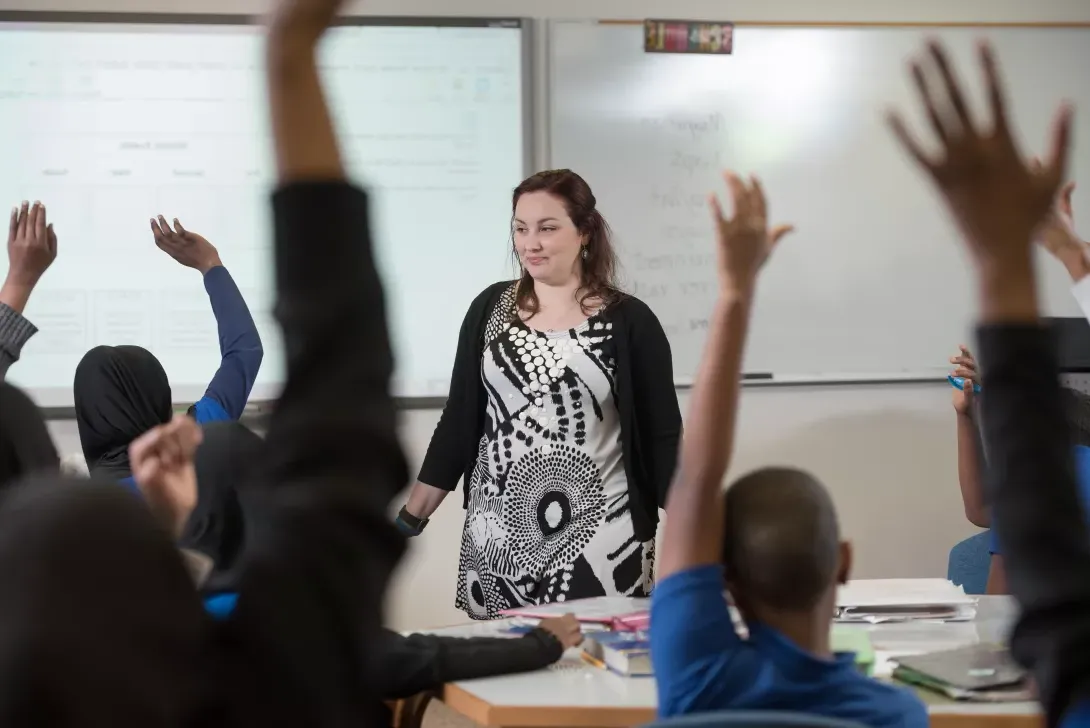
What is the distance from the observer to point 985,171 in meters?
0.67

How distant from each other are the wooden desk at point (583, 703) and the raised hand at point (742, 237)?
2.73 ft

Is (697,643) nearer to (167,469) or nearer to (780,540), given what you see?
(780,540)

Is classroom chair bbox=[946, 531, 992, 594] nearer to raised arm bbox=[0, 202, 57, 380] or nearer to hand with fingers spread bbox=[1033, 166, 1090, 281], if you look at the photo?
hand with fingers spread bbox=[1033, 166, 1090, 281]

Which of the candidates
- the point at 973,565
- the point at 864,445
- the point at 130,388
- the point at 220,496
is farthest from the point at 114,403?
the point at 864,445

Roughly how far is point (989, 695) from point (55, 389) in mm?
3305

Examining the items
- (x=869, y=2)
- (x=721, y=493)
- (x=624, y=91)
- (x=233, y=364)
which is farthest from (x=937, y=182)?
(x=869, y=2)

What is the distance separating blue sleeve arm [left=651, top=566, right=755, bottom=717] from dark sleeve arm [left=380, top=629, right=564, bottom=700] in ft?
2.06

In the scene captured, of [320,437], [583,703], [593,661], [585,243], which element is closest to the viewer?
[320,437]

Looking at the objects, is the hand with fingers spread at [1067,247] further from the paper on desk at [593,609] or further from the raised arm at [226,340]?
the raised arm at [226,340]

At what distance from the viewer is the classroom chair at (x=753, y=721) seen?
115cm

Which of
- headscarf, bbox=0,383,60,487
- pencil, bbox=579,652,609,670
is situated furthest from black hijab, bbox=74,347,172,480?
headscarf, bbox=0,383,60,487

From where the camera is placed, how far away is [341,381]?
1.67 ft

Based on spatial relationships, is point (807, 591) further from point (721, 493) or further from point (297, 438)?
point (297, 438)

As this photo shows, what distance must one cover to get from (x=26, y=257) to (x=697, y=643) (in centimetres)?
134
